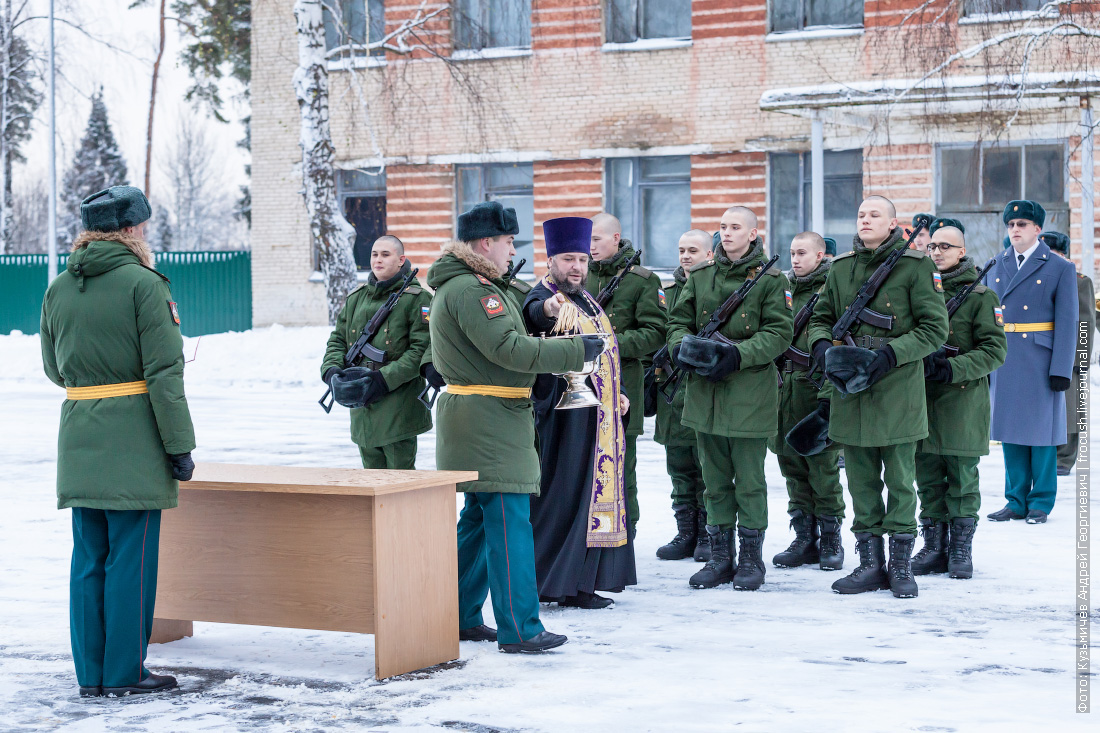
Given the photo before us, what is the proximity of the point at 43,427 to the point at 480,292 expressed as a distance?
997cm

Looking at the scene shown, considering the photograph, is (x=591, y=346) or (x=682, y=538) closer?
(x=591, y=346)

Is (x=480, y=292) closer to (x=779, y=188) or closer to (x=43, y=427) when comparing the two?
(x=43, y=427)

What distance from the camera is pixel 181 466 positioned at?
16.8 ft

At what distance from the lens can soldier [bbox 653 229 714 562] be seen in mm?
7773

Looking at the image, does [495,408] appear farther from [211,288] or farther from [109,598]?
[211,288]

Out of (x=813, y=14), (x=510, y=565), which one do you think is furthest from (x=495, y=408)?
(x=813, y=14)

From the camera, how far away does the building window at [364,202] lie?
23.7 meters

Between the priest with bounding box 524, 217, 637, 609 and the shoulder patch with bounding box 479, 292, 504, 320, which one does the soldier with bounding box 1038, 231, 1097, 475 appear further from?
the shoulder patch with bounding box 479, 292, 504, 320

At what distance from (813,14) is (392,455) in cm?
1495

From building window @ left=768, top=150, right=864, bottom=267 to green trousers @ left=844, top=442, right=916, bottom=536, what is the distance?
1342 centimetres

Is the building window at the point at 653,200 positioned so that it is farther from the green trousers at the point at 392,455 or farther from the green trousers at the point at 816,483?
the green trousers at the point at 392,455

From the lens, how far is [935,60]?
54.9ft

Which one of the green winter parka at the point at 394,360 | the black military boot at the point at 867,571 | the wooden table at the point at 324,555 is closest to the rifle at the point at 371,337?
the green winter parka at the point at 394,360

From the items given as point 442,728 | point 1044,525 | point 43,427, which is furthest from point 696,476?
point 43,427
